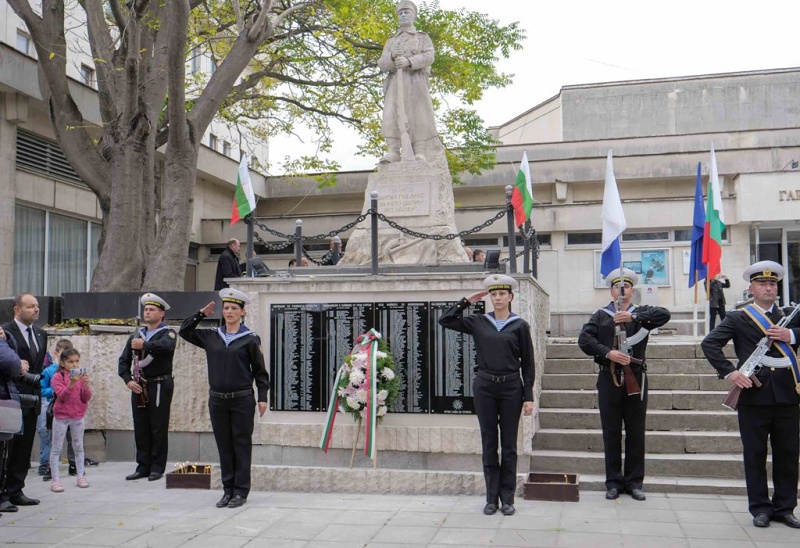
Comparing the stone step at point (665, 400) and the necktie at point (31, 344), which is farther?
the stone step at point (665, 400)

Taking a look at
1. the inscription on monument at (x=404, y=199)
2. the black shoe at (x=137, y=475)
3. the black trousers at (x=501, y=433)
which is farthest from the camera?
the inscription on monument at (x=404, y=199)

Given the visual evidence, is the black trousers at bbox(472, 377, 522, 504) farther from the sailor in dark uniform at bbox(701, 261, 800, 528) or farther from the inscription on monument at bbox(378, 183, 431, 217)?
the inscription on monument at bbox(378, 183, 431, 217)

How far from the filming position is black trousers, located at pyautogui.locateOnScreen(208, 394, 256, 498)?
7617mm

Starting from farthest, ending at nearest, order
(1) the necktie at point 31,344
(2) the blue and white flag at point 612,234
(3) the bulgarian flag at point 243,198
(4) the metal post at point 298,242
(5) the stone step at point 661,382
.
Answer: (3) the bulgarian flag at point 243,198, (4) the metal post at point 298,242, (5) the stone step at point 661,382, (2) the blue and white flag at point 612,234, (1) the necktie at point 31,344

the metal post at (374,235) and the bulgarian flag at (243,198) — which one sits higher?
the bulgarian flag at (243,198)

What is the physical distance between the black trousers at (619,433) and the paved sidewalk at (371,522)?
23 cm

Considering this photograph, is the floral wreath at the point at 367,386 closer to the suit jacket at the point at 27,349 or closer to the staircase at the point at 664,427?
the staircase at the point at 664,427

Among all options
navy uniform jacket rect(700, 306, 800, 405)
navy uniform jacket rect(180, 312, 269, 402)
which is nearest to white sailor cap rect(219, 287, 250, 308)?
navy uniform jacket rect(180, 312, 269, 402)

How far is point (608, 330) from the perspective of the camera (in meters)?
7.79

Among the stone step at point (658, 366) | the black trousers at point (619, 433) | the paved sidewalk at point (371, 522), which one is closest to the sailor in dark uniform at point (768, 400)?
the paved sidewalk at point (371, 522)

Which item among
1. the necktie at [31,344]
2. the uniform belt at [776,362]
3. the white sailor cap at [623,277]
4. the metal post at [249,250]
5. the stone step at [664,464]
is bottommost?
the stone step at [664,464]

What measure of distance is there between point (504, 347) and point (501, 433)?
0.78 m

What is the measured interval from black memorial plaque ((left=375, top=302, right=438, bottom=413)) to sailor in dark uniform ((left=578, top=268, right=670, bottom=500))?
1.87 meters

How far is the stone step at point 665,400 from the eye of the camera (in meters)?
9.18
